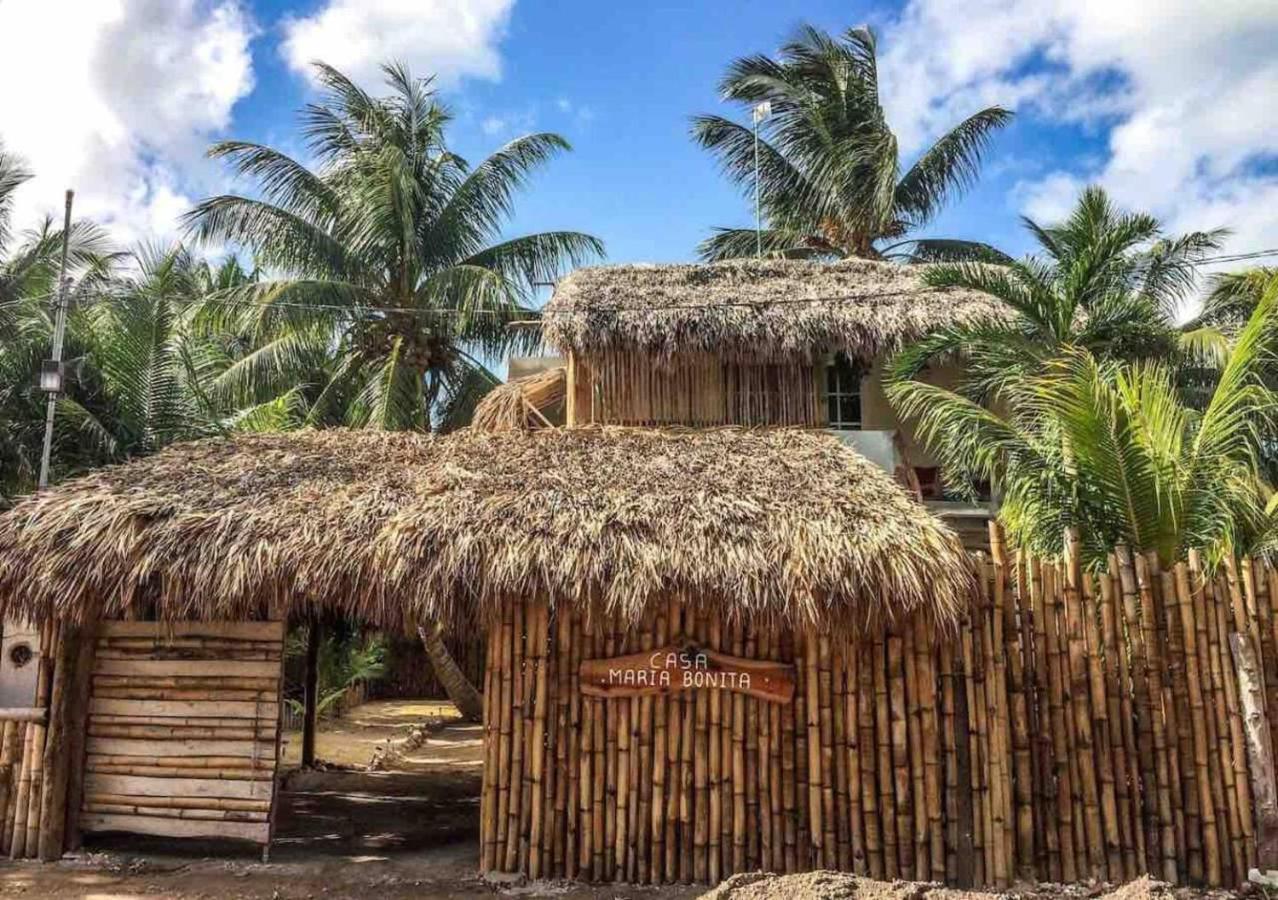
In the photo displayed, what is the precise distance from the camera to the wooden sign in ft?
19.8

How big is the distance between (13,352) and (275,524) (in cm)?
728

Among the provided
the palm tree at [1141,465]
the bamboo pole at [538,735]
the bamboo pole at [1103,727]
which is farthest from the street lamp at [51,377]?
the bamboo pole at [1103,727]

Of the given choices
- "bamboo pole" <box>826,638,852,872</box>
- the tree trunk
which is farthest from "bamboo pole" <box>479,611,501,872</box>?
the tree trunk

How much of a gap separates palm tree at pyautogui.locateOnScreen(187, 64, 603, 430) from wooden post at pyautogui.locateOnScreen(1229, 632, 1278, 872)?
→ 10859mm

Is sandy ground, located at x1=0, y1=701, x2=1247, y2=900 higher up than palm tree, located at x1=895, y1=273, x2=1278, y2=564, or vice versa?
palm tree, located at x1=895, y1=273, x2=1278, y2=564

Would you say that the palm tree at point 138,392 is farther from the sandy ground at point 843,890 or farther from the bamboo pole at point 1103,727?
the bamboo pole at point 1103,727

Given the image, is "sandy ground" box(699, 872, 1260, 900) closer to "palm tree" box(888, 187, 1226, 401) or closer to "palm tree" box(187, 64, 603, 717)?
"palm tree" box(888, 187, 1226, 401)

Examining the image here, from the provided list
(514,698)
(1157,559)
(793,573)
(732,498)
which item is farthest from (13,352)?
(1157,559)

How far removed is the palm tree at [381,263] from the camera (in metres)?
14.3

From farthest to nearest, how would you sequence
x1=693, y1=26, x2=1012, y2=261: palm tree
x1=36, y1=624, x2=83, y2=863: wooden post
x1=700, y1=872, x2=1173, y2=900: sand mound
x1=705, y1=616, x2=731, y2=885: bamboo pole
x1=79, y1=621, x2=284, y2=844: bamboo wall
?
1. x1=693, y1=26, x2=1012, y2=261: palm tree
2. x1=79, y1=621, x2=284, y2=844: bamboo wall
3. x1=36, y1=624, x2=83, y2=863: wooden post
4. x1=705, y1=616, x2=731, y2=885: bamboo pole
5. x1=700, y1=872, x2=1173, y2=900: sand mound

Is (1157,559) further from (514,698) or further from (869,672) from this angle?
(514,698)

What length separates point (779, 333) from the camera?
9859 mm

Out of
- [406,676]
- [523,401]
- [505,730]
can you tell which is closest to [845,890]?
[505,730]

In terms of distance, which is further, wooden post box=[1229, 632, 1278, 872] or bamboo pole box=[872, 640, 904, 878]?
bamboo pole box=[872, 640, 904, 878]
